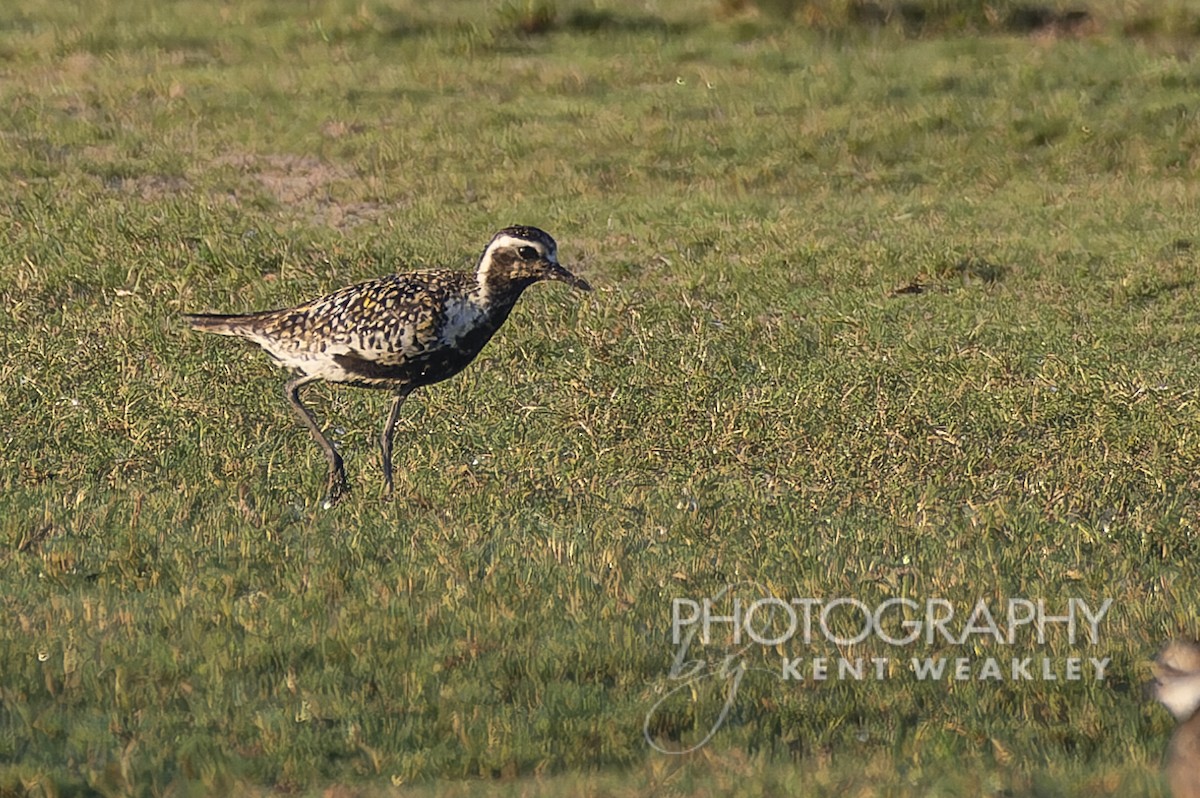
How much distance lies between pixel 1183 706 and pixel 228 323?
5.98 metres

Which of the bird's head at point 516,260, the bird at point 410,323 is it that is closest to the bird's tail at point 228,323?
the bird at point 410,323

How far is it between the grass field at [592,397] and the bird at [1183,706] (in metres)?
0.35

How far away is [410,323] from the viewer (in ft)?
30.9

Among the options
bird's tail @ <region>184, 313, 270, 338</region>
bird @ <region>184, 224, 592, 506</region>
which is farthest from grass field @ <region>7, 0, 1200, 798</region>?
bird's tail @ <region>184, 313, 270, 338</region>

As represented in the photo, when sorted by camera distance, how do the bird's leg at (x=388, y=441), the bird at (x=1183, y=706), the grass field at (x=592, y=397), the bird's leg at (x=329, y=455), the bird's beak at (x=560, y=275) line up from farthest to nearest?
the bird's beak at (x=560, y=275), the bird's leg at (x=388, y=441), the bird's leg at (x=329, y=455), the grass field at (x=592, y=397), the bird at (x=1183, y=706)

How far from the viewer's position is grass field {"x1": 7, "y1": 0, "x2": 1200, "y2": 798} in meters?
6.42

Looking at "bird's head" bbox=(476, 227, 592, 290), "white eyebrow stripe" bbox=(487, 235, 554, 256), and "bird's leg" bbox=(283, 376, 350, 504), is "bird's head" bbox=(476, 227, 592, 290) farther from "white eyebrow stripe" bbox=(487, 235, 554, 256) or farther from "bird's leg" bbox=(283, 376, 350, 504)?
"bird's leg" bbox=(283, 376, 350, 504)

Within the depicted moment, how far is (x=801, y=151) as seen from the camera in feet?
63.5

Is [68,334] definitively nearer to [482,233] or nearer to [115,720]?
[482,233]

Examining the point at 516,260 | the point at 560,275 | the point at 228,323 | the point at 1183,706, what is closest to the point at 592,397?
the point at 560,275

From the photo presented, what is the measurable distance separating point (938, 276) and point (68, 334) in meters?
6.50

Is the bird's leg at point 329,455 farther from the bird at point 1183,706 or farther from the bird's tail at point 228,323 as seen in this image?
the bird at point 1183,706

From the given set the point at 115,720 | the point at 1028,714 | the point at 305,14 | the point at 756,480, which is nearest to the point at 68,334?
the point at 756,480

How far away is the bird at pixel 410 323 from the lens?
9430 mm
